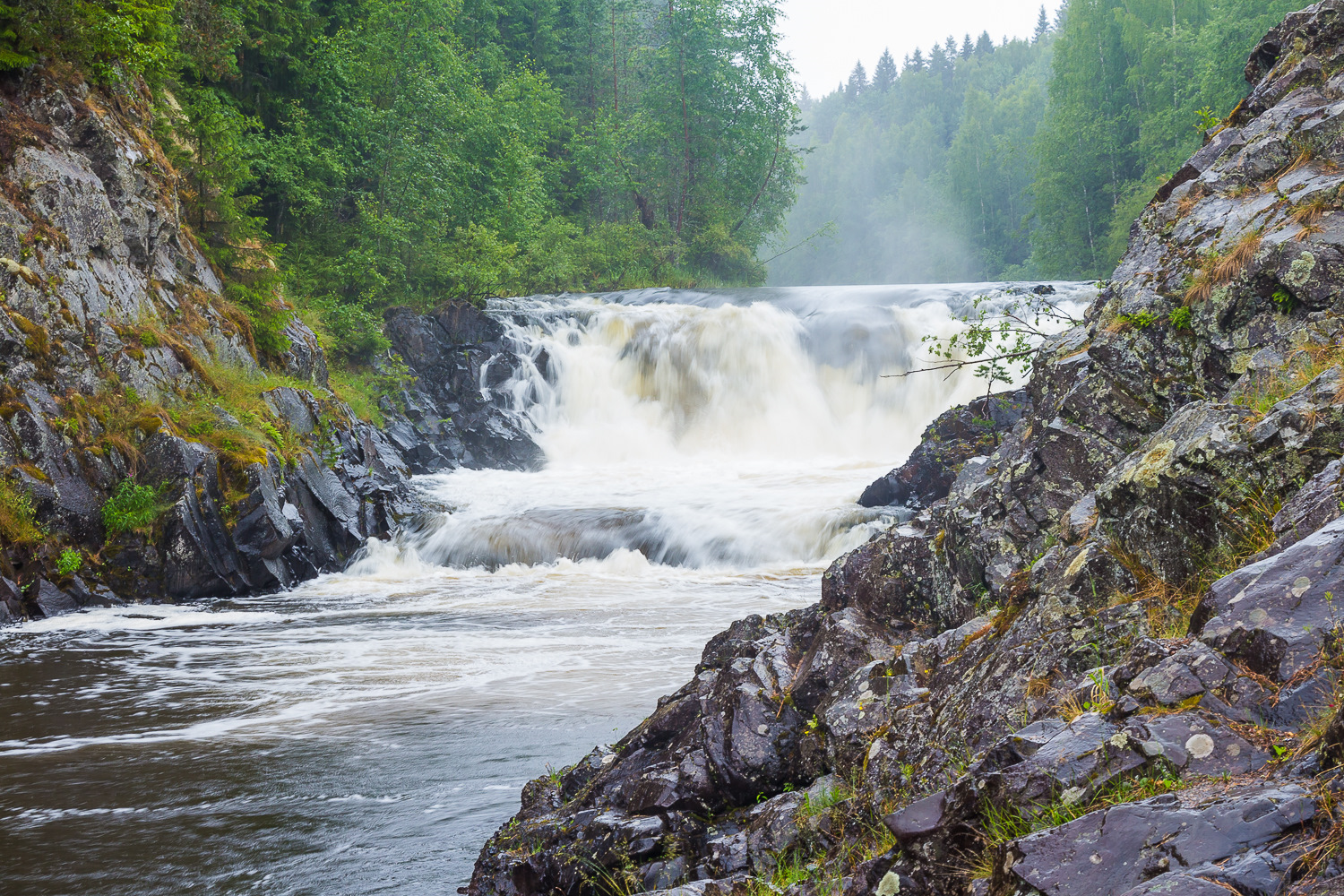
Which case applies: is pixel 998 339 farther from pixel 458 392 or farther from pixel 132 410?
pixel 132 410

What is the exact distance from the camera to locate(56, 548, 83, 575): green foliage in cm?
1169

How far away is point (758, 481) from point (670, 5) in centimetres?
2904

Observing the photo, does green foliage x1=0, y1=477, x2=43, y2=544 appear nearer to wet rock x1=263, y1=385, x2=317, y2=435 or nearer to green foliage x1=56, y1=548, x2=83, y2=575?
green foliage x1=56, y1=548, x2=83, y2=575

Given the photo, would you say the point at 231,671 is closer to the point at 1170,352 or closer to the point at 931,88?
the point at 1170,352

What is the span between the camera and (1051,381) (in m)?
6.00

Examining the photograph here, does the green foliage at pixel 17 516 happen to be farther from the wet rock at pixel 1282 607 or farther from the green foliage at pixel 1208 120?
the green foliage at pixel 1208 120

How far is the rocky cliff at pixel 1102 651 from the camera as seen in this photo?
7.97ft

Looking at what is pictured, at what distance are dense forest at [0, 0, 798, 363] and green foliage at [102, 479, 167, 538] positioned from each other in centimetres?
582

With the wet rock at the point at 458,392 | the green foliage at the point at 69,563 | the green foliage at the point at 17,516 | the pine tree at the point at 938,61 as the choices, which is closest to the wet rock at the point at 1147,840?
the green foliage at the point at 17,516

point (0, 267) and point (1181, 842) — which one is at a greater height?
point (0, 267)

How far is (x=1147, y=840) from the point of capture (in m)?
2.24

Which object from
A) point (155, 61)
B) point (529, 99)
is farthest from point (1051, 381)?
point (529, 99)

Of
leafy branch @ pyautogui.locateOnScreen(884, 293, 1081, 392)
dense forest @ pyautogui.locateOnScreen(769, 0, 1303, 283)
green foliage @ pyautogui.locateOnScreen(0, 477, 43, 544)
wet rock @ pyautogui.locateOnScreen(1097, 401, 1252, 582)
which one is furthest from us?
dense forest @ pyautogui.locateOnScreen(769, 0, 1303, 283)

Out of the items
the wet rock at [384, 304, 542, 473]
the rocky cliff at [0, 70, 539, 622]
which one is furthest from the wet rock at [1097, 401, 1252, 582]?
the wet rock at [384, 304, 542, 473]
